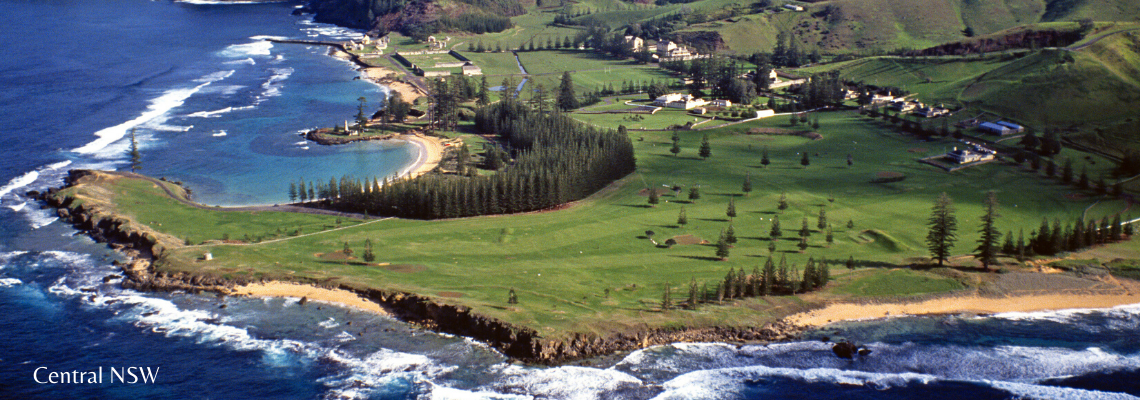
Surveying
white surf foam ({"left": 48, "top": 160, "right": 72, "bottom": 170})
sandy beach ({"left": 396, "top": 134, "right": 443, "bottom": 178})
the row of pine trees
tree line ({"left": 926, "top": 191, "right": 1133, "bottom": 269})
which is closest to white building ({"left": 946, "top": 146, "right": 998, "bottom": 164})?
tree line ({"left": 926, "top": 191, "right": 1133, "bottom": 269})

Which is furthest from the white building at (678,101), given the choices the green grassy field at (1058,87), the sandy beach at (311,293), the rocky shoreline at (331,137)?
the sandy beach at (311,293)

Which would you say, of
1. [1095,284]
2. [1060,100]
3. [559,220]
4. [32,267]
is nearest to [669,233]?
[559,220]

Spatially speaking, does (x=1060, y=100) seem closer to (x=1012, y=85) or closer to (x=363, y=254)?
(x=1012, y=85)

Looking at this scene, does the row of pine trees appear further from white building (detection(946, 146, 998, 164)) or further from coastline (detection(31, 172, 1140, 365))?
white building (detection(946, 146, 998, 164))

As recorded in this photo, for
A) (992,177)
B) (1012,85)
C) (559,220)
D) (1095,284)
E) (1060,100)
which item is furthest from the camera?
(1012,85)

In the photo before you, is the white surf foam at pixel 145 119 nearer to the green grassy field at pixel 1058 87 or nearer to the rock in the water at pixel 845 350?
the rock in the water at pixel 845 350

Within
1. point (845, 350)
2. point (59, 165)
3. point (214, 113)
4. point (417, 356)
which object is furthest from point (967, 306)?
point (214, 113)
